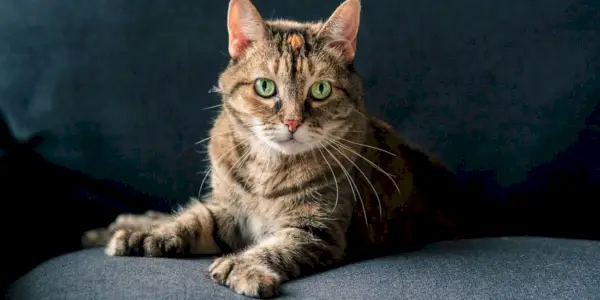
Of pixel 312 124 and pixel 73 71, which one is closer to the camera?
pixel 312 124

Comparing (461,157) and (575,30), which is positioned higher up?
(575,30)

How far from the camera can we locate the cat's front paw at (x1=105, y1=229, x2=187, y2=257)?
142 centimetres

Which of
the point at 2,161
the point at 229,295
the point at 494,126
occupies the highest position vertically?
the point at 494,126

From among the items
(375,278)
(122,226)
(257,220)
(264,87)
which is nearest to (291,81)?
(264,87)

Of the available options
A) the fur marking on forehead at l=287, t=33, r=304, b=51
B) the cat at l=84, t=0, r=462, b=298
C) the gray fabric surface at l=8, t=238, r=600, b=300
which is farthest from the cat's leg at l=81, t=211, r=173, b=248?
the fur marking on forehead at l=287, t=33, r=304, b=51

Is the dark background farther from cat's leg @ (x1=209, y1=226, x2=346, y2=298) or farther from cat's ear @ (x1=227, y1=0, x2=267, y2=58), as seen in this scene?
cat's leg @ (x1=209, y1=226, x2=346, y2=298)

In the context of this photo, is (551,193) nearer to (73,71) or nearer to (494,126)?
(494,126)

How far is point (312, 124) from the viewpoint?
55.4 inches

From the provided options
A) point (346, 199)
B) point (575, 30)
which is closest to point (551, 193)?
point (575, 30)

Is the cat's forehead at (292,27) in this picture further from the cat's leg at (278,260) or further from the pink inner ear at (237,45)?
the cat's leg at (278,260)

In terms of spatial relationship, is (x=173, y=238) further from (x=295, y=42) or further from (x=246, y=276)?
(x=295, y=42)

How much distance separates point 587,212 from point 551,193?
0.40ft

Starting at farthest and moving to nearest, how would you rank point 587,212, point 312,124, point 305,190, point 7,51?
point 587,212, point 7,51, point 305,190, point 312,124

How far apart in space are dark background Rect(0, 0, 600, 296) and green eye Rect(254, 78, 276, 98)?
58 cm
